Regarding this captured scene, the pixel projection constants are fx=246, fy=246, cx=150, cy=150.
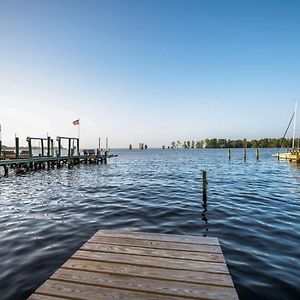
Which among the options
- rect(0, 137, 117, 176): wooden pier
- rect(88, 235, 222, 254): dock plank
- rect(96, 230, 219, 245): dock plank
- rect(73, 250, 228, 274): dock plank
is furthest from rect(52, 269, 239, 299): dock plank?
rect(0, 137, 117, 176): wooden pier

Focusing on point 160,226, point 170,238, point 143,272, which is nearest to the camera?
Result: point 143,272

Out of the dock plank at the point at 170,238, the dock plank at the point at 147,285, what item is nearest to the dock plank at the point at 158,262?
the dock plank at the point at 147,285

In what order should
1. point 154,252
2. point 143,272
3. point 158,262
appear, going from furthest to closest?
point 154,252
point 158,262
point 143,272

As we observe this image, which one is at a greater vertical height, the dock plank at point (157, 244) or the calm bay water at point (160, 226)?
the dock plank at point (157, 244)

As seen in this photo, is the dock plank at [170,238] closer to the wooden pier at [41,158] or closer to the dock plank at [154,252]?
the dock plank at [154,252]

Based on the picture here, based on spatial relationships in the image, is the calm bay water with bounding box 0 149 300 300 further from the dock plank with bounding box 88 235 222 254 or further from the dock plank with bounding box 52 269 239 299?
the dock plank with bounding box 52 269 239 299

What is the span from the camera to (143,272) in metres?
3.71

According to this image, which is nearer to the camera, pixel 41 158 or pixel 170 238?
pixel 170 238

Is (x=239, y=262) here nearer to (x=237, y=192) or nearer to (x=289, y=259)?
(x=289, y=259)

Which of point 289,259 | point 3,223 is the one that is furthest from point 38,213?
point 289,259

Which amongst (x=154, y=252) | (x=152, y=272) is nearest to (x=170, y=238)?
(x=154, y=252)

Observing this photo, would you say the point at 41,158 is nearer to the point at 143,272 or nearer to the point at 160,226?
the point at 160,226

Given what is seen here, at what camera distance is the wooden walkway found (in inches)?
125

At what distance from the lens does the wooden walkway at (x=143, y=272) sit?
10.4ft
